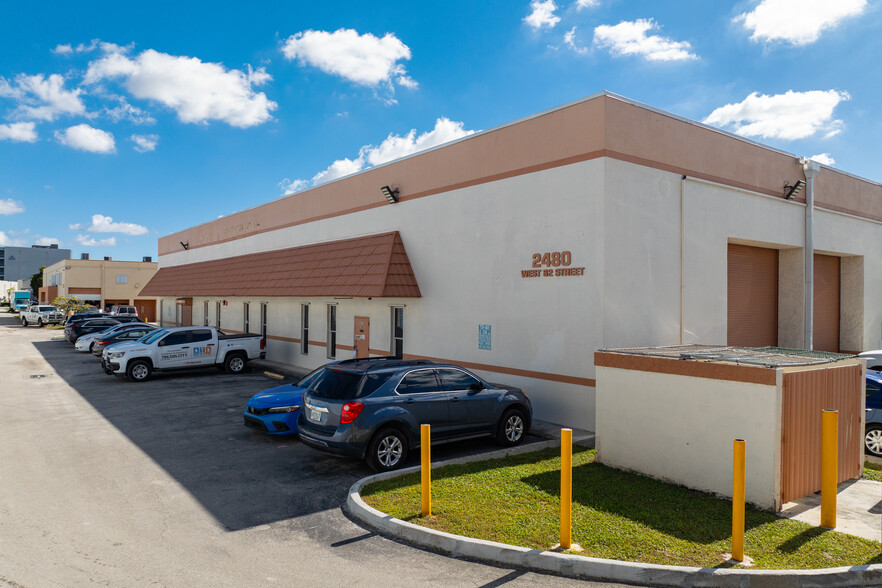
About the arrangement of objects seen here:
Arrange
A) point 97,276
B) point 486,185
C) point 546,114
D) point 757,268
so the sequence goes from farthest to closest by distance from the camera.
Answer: point 97,276, point 757,268, point 486,185, point 546,114

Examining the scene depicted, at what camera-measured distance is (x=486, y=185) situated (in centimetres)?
1436

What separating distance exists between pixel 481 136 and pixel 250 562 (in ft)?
37.7

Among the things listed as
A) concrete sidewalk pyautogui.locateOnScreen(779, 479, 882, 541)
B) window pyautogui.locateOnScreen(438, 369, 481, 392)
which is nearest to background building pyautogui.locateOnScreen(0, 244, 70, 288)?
window pyautogui.locateOnScreen(438, 369, 481, 392)

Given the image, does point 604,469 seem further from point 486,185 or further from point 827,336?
point 827,336

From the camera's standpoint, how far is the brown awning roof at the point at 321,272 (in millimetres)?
16359

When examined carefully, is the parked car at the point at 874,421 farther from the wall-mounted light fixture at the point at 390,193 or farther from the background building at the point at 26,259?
the background building at the point at 26,259

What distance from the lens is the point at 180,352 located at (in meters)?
19.9

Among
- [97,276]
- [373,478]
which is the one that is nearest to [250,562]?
[373,478]

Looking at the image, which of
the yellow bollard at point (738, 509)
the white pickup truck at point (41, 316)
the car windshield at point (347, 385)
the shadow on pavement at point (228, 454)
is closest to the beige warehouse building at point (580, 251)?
the shadow on pavement at point (228, 454)

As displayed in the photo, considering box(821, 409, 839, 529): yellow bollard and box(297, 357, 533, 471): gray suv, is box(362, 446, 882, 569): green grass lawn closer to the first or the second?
box(821, 409, 839, 529): yellow bollard

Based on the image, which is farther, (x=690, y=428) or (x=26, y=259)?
(x=26, y=259)

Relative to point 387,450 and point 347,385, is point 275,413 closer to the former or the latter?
point 347,385

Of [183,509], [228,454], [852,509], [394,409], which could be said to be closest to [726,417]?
[852,509]

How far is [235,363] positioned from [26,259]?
16603 centimetres
